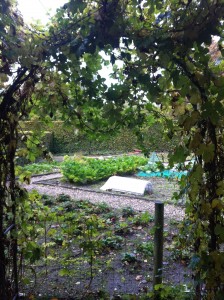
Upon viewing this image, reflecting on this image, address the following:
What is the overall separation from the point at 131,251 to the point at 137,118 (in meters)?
2.73

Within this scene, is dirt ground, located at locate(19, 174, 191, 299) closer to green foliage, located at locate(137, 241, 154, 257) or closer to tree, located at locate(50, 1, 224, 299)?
green foliage, located at locate(137, 241, 154, 257)

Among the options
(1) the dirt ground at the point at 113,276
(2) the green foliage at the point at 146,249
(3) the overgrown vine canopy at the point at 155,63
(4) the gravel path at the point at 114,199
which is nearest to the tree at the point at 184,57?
(3) the overgrown vine canopy at the point at 155,63

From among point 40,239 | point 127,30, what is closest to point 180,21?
point 127,30

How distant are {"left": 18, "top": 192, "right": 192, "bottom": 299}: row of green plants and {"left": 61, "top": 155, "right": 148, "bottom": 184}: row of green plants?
3.74 m

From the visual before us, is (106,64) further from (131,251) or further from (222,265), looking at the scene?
(131,251)

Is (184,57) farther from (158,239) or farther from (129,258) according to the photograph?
(129,258)

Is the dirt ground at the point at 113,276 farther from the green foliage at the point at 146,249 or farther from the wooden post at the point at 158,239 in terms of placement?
the wooden post at the point at 158,239

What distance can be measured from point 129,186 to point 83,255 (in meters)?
4.88

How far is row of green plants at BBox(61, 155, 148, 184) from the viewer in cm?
990

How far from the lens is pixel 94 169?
10.7 meters

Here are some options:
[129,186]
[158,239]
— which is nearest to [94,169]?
[129,186]

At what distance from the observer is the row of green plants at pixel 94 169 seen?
9.90 m

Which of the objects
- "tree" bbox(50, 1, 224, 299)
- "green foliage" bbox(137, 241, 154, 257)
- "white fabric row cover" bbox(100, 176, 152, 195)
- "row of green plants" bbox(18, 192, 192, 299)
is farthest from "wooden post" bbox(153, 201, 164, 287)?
"white fabric row cover" bbox(100, 176, 152, 195)

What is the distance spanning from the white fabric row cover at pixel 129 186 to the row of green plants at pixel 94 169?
918 mm
